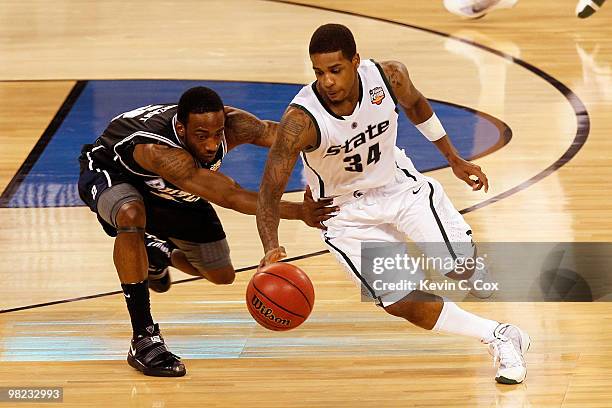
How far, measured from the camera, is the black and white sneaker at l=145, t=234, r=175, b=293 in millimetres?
6883

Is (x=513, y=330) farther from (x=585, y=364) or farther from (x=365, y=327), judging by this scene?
(x=365, y=327)

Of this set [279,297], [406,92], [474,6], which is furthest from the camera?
[474,6]

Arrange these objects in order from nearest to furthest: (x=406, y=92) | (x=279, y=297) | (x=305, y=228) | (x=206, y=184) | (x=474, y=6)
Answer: (x=279, y=297) → (x=206, y=184) → (x=406, y=92) → (x=305, y=228) → (x=474, y=6)

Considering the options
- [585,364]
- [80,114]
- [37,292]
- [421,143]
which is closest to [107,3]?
[80,114]

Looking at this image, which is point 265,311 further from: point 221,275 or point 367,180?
point 221,275

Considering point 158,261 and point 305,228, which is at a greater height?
point 158,261

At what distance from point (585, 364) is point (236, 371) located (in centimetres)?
170

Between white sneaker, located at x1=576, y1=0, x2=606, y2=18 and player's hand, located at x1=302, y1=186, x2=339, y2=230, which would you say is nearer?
player's hand, located at x1=302, y1=186, x2=339, y2=230

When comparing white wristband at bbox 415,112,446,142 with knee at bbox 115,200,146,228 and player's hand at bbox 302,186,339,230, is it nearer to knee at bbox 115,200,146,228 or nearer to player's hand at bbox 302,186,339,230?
player's hand at bbox 302,186,339,230

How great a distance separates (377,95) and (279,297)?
3.75 ft

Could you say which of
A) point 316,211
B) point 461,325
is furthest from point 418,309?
point 316,211

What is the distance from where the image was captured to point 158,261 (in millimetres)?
6953

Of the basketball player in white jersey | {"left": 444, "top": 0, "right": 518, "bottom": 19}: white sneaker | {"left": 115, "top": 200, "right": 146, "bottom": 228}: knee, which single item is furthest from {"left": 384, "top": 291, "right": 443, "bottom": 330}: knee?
{"left": 444, "top": 0, "right": 518, "bottom": 19}: white sneaker

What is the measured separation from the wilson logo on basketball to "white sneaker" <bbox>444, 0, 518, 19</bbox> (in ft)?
27.2
